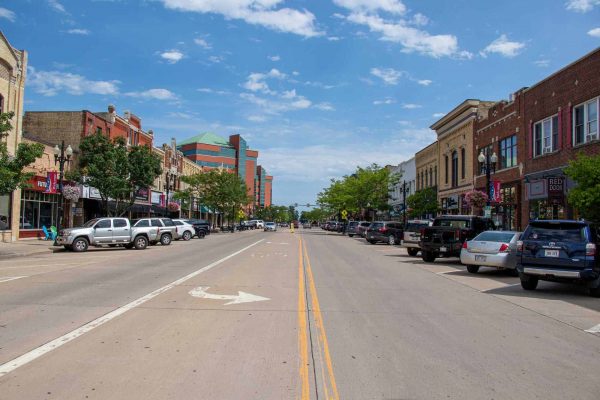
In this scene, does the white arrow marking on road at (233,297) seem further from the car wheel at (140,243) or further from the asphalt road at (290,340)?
the car wheel at (140,243)

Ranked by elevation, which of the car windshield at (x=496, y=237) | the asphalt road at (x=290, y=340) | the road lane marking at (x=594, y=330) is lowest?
the road lane marking at (x=594, y=330)

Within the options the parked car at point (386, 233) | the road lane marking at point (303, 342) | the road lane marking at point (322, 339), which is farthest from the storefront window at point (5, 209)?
the road lane marking at point (303, 342)

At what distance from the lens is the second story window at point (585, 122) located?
80.6ft

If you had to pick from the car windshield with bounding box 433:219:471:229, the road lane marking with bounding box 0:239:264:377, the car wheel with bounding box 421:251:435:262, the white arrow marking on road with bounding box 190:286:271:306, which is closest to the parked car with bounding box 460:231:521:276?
the car windshield with bounding box 433:219:471:229

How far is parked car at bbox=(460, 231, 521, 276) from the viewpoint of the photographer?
16.1 metres

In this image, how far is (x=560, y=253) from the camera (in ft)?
41.1

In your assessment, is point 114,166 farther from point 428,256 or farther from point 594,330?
point 594,330

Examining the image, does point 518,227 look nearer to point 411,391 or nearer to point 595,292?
point 595,292

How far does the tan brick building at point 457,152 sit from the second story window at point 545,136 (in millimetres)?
9886

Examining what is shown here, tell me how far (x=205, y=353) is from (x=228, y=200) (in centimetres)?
6181

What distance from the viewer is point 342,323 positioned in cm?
866

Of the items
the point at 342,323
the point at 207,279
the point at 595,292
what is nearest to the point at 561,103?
the point at 595,292

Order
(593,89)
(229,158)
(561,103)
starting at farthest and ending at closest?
1. (229,158)
2. (561,103)
3. (593,89)

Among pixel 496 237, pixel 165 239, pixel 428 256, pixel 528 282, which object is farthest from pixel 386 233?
pixel 528 282
